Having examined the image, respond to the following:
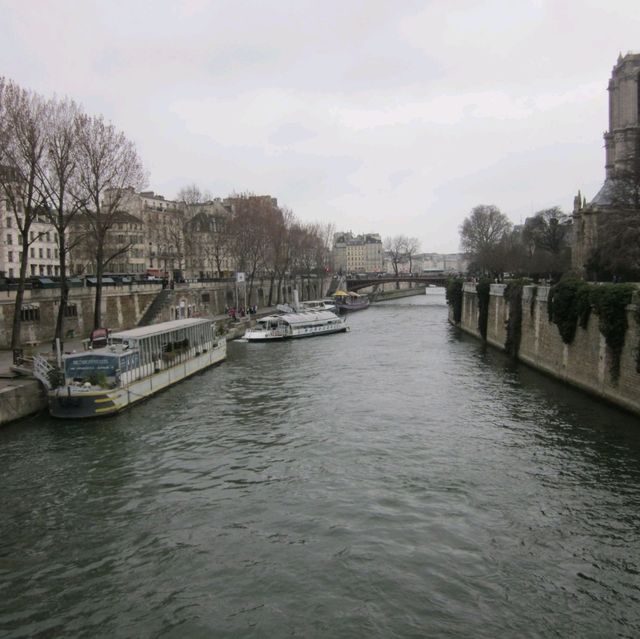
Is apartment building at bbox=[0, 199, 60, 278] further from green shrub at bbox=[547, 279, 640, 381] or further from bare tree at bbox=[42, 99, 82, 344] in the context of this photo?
green shrub at bbox=[547, 279, 640, 381]

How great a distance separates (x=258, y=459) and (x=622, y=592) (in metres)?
9.22

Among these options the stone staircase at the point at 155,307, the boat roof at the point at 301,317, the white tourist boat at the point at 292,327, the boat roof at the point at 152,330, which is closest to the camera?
the boat roof at the point at 152,330

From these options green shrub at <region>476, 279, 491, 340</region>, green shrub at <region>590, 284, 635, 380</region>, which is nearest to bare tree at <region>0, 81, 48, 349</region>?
green shrub at <region>590, 284, 635, 380</region>

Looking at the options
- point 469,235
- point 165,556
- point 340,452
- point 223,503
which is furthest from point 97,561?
point 469,235

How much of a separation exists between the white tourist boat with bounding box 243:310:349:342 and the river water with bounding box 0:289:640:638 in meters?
22.8

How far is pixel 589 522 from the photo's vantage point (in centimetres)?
1248

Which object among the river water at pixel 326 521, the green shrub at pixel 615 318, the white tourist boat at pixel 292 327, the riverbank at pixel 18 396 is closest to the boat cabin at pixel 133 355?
the riverbank at pixel 18 396

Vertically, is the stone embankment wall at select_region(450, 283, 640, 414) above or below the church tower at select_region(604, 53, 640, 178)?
below

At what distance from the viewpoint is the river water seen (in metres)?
9.52

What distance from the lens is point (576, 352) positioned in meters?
25.7

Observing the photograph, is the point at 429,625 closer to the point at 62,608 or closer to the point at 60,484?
the point at 62,608

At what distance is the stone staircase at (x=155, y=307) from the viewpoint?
4597 cm

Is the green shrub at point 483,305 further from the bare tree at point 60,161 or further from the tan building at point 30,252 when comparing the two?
the tan building at point 30,252

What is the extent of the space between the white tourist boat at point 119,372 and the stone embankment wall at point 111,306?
934 cm
